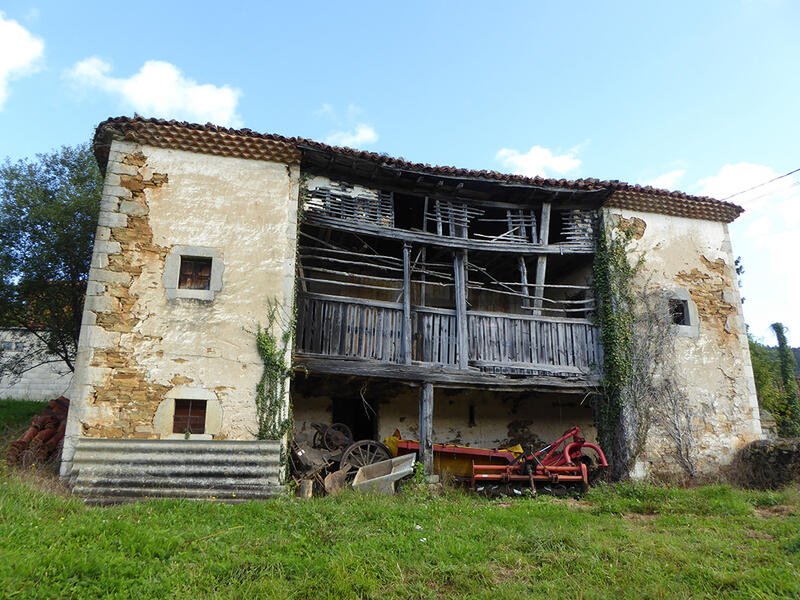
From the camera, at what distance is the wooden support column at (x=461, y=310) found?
10.0 m

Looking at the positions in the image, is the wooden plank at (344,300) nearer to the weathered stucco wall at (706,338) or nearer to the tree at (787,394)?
the weathered stucco wall at (706,338)

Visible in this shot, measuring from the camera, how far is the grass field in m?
4.70

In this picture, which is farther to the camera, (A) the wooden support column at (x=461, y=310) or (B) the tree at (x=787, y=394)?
(B) the tree at (x=787, y=394)

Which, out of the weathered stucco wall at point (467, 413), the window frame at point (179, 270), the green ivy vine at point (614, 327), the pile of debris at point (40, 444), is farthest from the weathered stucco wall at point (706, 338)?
the pile of debris at point (40, 444)

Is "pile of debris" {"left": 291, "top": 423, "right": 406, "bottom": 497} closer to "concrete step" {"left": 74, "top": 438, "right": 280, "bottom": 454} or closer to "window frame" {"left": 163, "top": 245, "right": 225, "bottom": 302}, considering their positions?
"concrete step" {"left": 74, "top": 438, "right": 280, "bottom": 454}

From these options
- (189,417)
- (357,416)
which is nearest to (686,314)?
(357,416)

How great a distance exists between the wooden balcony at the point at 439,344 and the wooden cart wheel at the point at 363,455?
1.20 m

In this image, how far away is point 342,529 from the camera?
6.19 meters

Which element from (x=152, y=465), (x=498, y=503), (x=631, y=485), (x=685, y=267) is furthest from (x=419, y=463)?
(x=685, y=267)

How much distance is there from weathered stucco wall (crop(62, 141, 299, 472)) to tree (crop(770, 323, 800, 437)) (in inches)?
558

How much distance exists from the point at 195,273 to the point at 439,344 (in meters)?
4.31

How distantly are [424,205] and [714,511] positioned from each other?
22.9 feet

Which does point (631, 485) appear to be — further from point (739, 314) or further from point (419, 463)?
point (739, 314)

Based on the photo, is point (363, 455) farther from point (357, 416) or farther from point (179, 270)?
point (179, 270)
